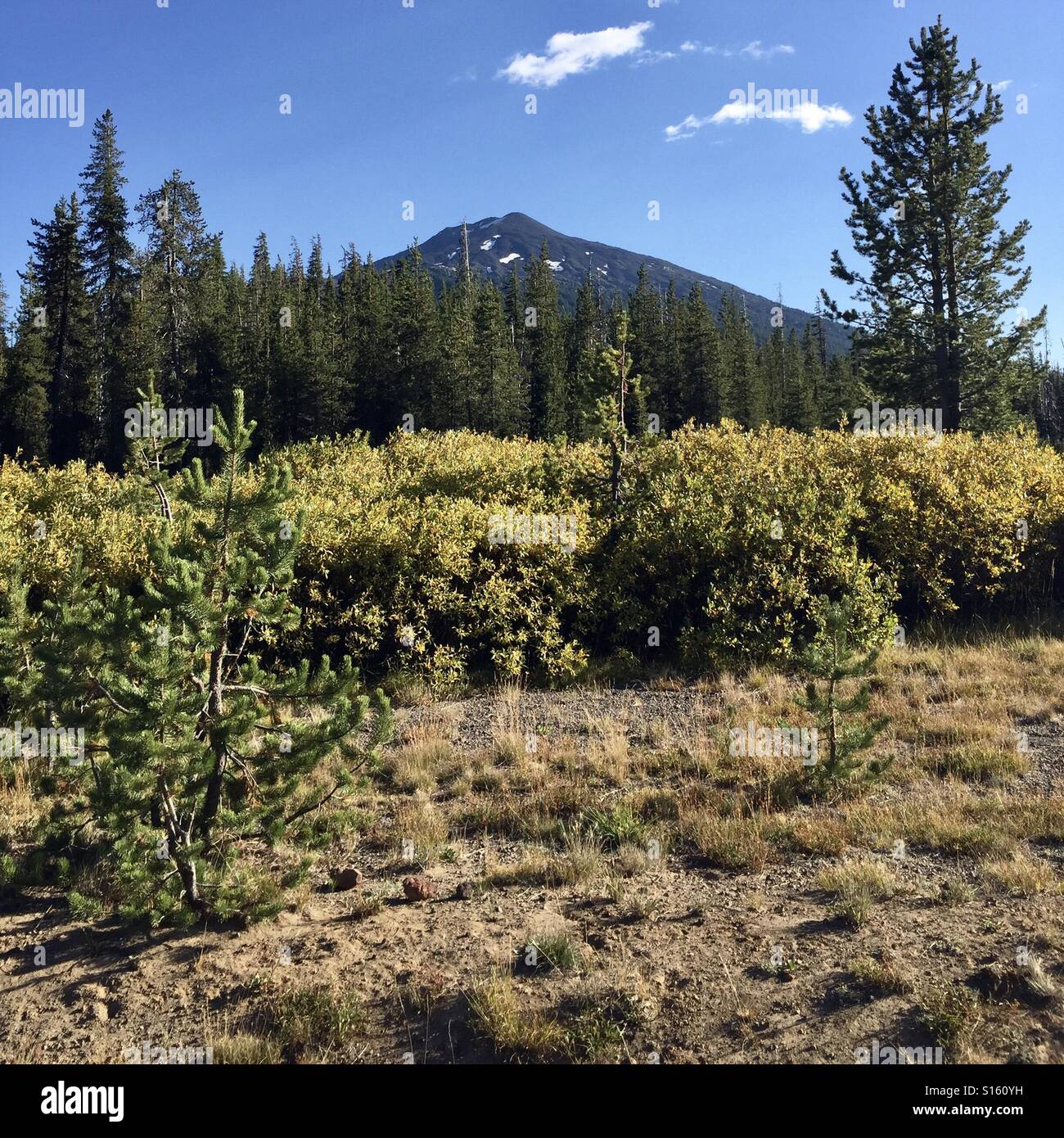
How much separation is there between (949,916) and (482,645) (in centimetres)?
588

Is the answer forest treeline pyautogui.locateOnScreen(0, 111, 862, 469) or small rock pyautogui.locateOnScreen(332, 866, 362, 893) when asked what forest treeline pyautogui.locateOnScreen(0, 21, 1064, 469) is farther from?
small rock pyautogui.locateOnScreen(332, 866, 362, 893)

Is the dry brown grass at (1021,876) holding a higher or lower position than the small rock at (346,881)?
higher

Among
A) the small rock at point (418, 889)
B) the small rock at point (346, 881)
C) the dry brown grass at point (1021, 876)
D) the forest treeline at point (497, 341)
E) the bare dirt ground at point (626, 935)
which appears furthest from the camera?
the forest treeline at point (497, 341)

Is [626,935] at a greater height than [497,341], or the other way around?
[497,341]

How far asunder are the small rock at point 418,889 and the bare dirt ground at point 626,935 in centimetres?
4

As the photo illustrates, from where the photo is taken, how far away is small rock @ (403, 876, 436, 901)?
485 centimetres

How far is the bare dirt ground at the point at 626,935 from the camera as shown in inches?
140

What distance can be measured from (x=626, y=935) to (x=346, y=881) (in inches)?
74.4

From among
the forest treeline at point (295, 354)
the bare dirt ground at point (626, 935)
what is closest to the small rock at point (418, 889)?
the bare dirt ground at point (626, 935)

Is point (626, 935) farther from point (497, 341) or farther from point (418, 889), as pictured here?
point (497, 341)

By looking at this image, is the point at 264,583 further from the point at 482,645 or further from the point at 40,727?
the point at 482,645

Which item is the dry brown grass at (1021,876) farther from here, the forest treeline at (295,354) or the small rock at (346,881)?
the forest treeline at (295,354)

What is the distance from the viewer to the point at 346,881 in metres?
5.09

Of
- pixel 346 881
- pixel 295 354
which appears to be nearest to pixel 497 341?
pixel 295 354
